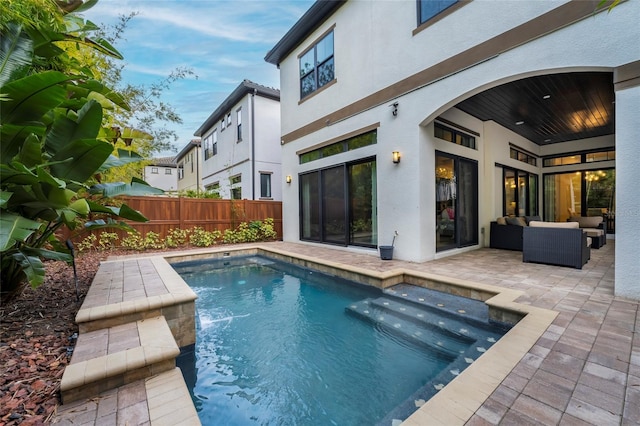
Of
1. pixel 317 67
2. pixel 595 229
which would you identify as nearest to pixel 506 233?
pixel 595 229

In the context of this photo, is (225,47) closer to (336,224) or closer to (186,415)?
(336,224)

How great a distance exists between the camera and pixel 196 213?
→ 10.2 m

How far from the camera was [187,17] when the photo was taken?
8336mm

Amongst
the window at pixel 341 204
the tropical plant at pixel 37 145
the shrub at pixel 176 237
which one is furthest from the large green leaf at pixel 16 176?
the shrub at pixel 176 237

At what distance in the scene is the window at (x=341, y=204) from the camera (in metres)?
7.79

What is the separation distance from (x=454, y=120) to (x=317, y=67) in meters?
4.67

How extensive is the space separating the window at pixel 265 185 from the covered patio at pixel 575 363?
34.6 feet

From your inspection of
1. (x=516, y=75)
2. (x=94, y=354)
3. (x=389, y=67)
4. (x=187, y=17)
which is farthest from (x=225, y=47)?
(x=94, y=354)

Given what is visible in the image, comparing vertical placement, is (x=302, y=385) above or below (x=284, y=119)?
below

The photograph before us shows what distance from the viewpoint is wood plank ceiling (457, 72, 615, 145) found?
19.5 feet

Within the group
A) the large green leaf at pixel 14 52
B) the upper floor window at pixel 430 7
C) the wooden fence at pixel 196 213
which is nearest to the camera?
the large green leaf at pixel 14 52

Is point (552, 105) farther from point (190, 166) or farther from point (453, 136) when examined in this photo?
point (190, 166)

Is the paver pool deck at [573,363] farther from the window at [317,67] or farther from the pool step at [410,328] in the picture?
the window at [317,67]

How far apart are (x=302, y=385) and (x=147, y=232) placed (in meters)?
8.52
